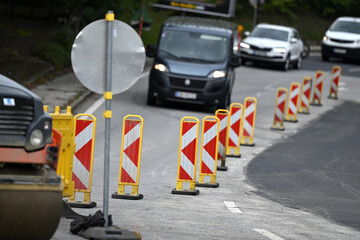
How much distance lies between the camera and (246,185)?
49.2ft

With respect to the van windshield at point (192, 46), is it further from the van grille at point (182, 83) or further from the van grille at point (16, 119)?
the van grille at point (16, 119)

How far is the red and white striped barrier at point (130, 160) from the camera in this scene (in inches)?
501

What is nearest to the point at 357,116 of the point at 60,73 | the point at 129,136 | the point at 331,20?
the point at 60,73

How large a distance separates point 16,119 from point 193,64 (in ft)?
54.9

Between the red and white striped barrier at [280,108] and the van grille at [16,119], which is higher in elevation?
the van grille at [16,119]

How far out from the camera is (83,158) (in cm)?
1216

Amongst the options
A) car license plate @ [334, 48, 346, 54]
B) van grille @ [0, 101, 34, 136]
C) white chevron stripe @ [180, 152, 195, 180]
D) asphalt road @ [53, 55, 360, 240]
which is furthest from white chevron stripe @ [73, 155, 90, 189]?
car license plate @ [334, 48, 346, 54]

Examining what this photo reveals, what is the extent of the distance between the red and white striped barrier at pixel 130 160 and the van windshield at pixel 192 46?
12146 mm

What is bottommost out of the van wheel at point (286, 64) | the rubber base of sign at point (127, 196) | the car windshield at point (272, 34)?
the van wheel at point (286, 64)

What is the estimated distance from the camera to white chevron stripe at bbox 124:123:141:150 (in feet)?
41.6

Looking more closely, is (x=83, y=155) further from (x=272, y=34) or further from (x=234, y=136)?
(x=272, y=34)

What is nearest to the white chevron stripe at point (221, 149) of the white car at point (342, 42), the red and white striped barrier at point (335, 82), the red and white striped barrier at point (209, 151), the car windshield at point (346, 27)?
the red and white striped barrier at point (209, 151)

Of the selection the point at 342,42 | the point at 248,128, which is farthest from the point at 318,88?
the point at 342,42

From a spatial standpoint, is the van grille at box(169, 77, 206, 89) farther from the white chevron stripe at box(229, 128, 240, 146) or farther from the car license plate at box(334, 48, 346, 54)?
the car license plate at box(334, 48, 346, 54)
